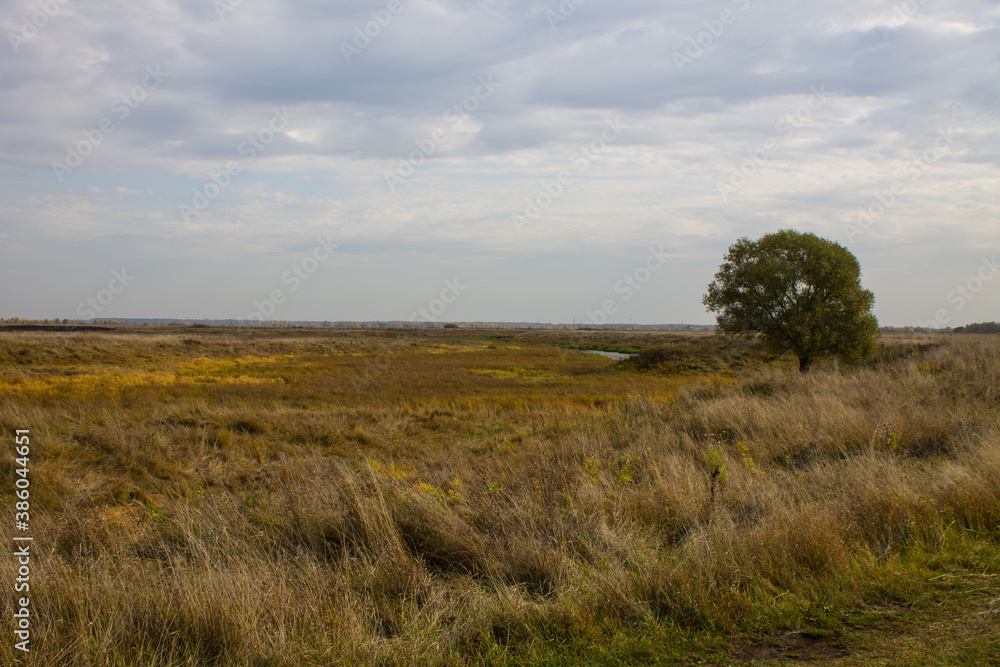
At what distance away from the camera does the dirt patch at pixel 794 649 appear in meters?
3.53

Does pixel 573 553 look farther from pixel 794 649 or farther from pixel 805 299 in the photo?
pixel 805 299

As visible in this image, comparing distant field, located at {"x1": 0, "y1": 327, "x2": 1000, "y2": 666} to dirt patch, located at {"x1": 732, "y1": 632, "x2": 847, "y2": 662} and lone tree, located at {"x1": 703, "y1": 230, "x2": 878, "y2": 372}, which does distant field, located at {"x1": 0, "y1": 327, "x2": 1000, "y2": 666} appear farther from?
lone tree, located at {"x1": 703, "y1": 230, "x2": 878, "y2": 372}

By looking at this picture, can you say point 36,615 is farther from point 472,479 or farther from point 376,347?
point 376,347

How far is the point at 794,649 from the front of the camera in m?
3.64

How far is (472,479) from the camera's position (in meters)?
8.00

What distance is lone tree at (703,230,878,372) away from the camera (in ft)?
104

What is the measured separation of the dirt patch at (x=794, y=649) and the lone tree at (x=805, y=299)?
1221 inches

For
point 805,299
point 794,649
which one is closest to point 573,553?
point 794,649

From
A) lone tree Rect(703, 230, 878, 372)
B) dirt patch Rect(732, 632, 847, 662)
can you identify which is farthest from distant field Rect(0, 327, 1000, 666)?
lone tree Rect(703, 230, 878, 372)

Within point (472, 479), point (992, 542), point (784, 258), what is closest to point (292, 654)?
point (472, 479)

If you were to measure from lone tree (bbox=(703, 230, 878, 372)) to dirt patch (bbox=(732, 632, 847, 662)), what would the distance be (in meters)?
31.0

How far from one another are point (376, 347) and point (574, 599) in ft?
224

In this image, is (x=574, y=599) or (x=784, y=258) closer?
(x=574, y=599)

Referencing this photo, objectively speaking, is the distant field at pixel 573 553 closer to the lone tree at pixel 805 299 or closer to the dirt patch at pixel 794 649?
the dirt patch at pixel 794 649
